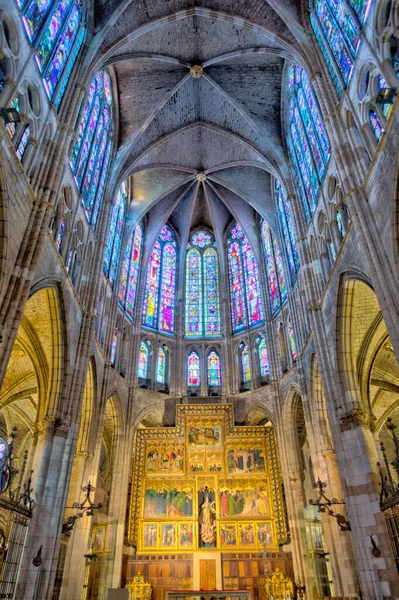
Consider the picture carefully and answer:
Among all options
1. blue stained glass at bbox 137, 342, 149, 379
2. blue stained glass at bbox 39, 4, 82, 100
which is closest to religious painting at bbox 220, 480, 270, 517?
blue stained glass at bbox 137, 342, 149, 379

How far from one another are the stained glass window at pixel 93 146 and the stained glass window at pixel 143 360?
910cm

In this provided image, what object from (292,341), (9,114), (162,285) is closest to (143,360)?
(162,285)

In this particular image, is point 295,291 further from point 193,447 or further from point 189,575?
point 189,575

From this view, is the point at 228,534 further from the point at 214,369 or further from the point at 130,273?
the point at 130,273

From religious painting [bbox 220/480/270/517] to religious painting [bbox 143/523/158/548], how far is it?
2997mm

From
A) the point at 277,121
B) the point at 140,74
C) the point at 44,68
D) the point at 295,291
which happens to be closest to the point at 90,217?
the point at 44,68

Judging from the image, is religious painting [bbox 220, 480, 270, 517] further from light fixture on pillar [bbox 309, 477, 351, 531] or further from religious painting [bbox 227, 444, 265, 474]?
light fixture on pillar [bbox 309, 477, 351, 531]

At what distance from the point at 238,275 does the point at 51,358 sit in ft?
54.3

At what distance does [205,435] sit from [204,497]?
2.74 m

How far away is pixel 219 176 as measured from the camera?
28.4 m

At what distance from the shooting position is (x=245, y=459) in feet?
68.8

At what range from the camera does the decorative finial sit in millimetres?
22203

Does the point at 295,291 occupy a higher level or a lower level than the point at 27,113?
higher

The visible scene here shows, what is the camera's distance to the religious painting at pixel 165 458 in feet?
68.1
